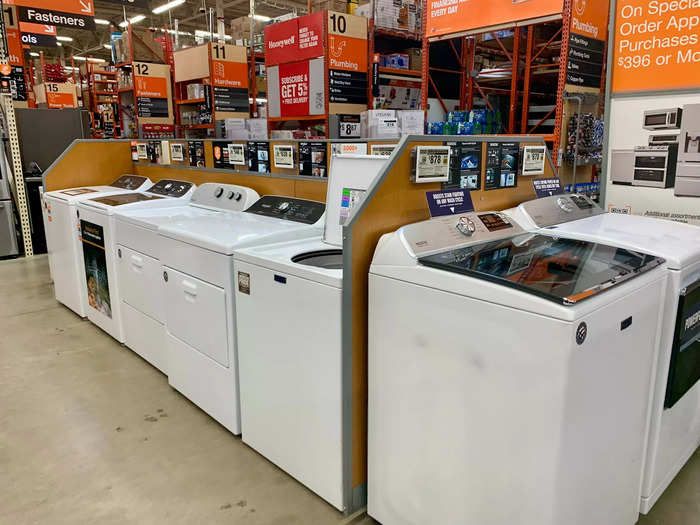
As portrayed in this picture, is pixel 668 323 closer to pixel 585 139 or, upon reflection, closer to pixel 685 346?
pixel 685 346

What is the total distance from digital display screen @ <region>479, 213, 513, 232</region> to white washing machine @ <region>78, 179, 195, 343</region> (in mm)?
2370

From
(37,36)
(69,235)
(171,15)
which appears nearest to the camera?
(69,235)

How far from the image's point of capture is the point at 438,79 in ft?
21.8

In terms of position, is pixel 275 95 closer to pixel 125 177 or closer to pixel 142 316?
pixel 125 177

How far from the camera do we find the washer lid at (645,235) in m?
1.67

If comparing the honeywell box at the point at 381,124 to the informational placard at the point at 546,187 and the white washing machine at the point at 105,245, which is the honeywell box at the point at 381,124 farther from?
the informational placard at the point at 546,187

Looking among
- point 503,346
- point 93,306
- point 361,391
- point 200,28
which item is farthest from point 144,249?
point 200,28

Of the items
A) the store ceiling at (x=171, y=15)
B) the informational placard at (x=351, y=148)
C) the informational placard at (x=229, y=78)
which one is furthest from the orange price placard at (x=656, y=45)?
the store ceiling at (x=171, y=15)

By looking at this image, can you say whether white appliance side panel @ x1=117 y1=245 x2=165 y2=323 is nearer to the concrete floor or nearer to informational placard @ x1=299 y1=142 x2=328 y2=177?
the concrete floor

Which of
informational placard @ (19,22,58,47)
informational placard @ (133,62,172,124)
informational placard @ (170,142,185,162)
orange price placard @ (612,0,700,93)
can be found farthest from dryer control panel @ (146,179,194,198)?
informational placard @ (19,22,58,47)

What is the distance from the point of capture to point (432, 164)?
6.04 ft

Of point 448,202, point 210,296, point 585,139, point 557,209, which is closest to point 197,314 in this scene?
point 210,296

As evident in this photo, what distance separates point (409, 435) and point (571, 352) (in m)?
0.64

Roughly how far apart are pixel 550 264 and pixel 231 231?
59.0 inches
